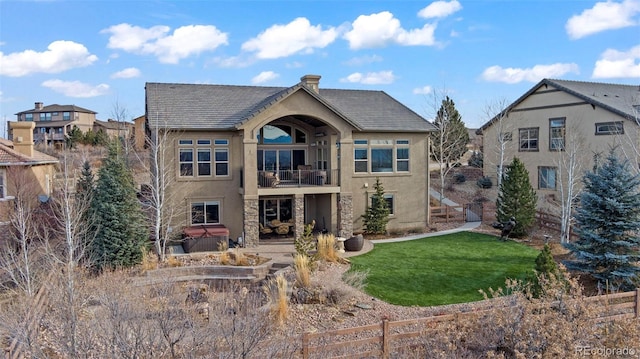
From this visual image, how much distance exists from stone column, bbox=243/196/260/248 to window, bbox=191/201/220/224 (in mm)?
1863

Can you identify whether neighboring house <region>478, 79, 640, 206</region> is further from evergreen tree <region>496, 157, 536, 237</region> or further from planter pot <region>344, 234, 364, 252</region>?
planter pot <region>344, 234, 364, 252</region>

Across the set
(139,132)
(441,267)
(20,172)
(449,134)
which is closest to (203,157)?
(20,172)

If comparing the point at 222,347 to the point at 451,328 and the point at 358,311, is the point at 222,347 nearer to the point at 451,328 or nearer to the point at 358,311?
the point at 451,328

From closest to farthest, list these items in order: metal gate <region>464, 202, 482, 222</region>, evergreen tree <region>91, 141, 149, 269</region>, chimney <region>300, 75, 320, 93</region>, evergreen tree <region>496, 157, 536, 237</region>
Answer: evergreen tree <region>91, 141, 149, 269</region> → evergreen tree <region>496, 157, 536, 237</region> → chimney <region>300, 75, 320, 93</region> → metal gate <region>464, 202, 482, 222</region>

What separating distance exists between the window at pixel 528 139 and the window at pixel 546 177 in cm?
160

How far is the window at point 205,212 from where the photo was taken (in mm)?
22219

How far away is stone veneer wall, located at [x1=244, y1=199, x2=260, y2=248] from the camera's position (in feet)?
70.2

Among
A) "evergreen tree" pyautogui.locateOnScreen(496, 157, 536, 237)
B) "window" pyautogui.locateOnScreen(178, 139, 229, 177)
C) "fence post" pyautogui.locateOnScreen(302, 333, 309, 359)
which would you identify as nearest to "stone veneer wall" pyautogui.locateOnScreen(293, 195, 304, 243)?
"window" pyautogui.locateOnScreen(178, 139, 229, 177)

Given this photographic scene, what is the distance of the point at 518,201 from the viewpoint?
75.5 ft

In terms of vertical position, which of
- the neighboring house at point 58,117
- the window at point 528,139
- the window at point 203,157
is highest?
the neighboring house at point 58,117

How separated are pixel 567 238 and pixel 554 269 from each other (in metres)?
8.47

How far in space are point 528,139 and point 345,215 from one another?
16871mm

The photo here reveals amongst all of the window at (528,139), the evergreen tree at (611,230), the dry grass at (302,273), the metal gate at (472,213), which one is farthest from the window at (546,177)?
the dry grass at (302,273)

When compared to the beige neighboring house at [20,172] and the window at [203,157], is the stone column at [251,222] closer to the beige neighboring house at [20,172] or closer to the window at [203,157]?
the window at [203,157]
